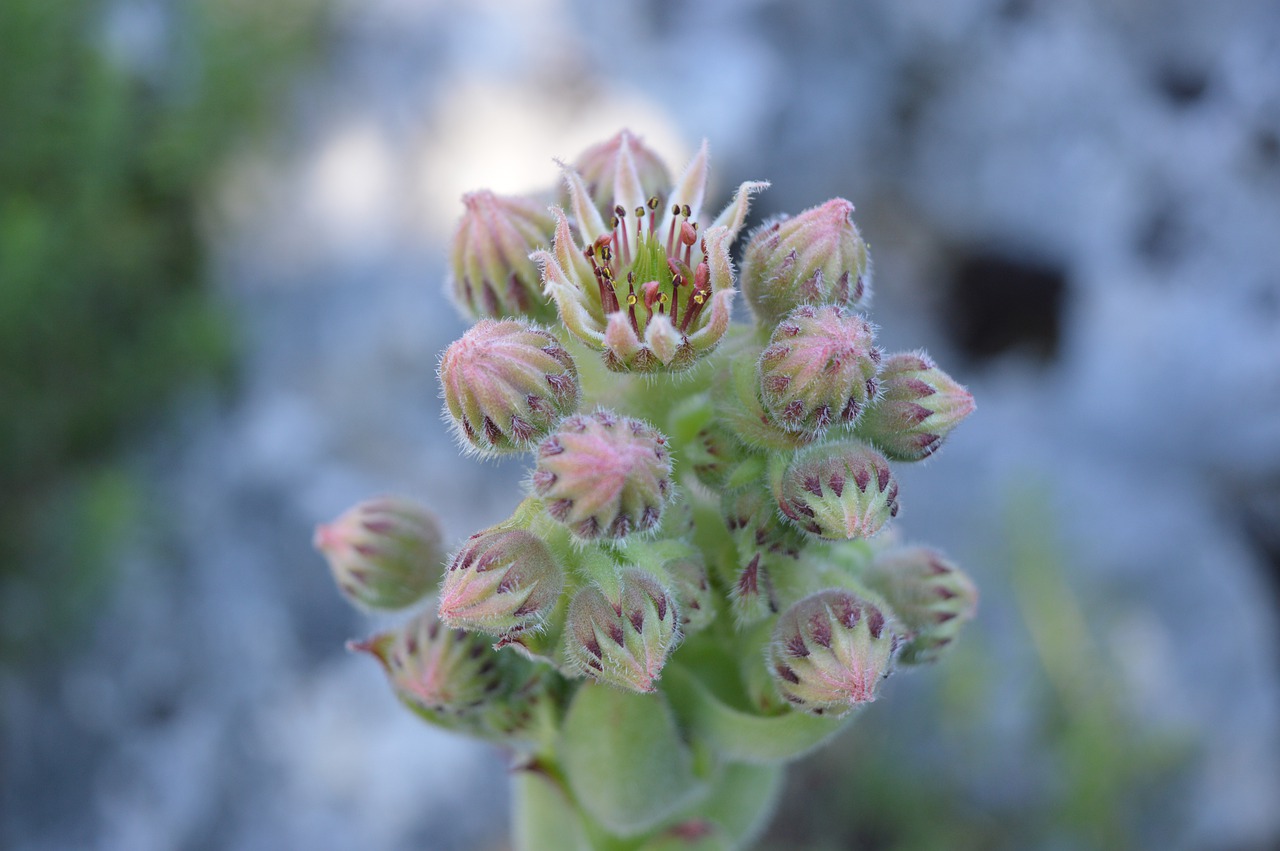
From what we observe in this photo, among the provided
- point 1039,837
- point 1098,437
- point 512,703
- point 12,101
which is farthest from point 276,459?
point 1098,437

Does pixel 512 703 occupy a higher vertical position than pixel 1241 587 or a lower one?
higher

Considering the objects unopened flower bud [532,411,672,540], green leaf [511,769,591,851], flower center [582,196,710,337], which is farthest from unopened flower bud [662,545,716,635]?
green leaf [511,769,591,851]

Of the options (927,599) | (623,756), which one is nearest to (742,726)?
(623,756)

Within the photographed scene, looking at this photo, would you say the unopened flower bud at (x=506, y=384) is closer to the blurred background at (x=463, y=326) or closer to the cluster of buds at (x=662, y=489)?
the cluster of buds at (x=662, y=489)

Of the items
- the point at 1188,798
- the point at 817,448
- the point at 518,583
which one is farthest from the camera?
the point at 1188,798

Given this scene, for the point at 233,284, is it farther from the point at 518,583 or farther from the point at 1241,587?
the point at 1241,587

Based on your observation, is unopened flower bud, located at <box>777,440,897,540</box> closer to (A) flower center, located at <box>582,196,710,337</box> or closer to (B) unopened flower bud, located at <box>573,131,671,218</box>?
(A) flower center, located at <box>582,196,710,337</box>
